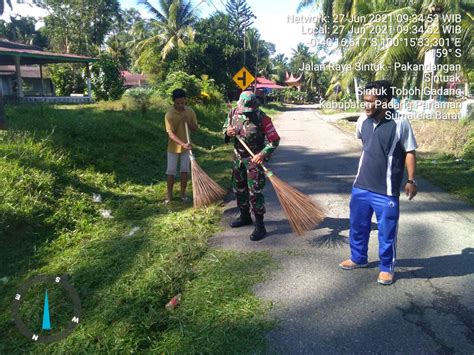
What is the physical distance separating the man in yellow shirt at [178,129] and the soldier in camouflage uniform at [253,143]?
49.5 inches

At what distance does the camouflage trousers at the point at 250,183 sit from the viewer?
438cm

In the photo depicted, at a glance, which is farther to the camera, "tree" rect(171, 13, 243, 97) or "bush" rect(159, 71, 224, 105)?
"tree" rect(171, 13, 243, 97)

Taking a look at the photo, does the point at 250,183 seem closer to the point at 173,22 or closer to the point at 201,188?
the point at 201,188

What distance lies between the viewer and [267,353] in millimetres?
2564

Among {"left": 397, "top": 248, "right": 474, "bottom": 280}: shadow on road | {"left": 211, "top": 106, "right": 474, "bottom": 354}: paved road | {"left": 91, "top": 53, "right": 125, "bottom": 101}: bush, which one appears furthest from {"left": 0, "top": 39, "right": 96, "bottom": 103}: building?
{"left": 397, "top": 248, "right": 474, "bottom": 280}: shadow on road

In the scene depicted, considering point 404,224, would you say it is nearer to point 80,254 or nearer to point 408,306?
point 408,306

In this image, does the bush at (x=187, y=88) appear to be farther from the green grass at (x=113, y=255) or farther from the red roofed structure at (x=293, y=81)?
the red roofed structure at (x=293, y=81)

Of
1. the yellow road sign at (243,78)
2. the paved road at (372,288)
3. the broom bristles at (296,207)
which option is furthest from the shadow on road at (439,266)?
the yellow road sign at (243,78)

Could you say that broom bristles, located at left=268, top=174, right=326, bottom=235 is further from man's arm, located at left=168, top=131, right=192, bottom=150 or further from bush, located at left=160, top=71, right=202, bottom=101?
bush, located at left=160, top=71, right=202, bottom=101

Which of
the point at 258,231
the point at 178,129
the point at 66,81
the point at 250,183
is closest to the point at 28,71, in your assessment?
the point at 66,81

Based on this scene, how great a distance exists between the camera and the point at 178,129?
19.0 feet

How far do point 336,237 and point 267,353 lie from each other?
2.26 meters

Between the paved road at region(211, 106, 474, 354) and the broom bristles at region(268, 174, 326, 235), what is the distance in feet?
0.69

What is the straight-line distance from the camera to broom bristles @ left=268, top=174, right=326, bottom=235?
4321 millimetres
